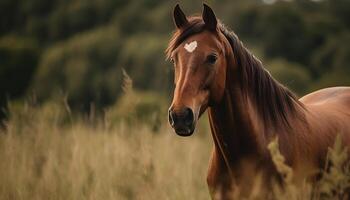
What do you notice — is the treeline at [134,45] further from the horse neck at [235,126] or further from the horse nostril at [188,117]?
the horse nostril at [188,117]

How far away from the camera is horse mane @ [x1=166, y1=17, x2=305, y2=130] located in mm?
4191

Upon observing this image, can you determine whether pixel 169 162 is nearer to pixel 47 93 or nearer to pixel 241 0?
pixel 47 93

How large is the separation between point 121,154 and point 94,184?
3.46 ft

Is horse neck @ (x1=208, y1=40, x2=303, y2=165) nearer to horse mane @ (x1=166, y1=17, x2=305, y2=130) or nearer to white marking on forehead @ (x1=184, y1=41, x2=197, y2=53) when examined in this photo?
horse mane @ (x1=166, y1=17, x2=305, y2=130)

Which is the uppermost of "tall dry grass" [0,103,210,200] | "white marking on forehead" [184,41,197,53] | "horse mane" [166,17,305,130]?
"white marking on forehead" [184,41,197,53]

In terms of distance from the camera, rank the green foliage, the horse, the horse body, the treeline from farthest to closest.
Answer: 1. the green foliage
2. the treeline
3. the horse body
4. the horse

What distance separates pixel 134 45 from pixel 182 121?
20.6 meters

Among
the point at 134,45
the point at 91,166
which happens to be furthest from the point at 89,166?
the point at 134,45

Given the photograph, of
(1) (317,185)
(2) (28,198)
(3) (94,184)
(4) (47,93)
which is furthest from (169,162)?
(4) (47,93)

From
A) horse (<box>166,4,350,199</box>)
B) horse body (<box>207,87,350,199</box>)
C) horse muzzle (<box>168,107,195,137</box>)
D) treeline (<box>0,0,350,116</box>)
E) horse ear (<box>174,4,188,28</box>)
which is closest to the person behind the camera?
horse muzzle (<box>168,107,195,137</box>)

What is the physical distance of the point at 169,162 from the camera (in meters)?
7.49

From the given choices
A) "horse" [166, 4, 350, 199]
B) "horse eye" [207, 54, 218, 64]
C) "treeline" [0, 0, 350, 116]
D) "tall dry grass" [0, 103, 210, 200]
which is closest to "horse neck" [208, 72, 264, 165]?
"horse" [166, 4, 350, 199]

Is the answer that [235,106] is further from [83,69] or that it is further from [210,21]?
[83,69]

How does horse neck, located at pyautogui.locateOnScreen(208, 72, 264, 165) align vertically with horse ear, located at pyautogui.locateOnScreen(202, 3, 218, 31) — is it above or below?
below
